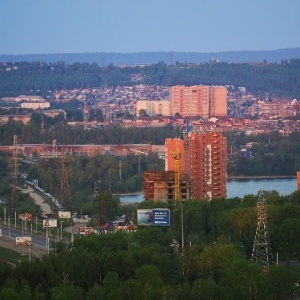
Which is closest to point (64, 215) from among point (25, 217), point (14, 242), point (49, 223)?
point (25, 217)

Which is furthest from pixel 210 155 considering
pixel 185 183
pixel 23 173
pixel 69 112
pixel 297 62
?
pixel 297 62

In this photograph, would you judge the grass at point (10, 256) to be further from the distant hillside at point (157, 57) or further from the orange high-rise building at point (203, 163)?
the distant hillside at point (157, 57)

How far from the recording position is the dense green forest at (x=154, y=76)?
110 m

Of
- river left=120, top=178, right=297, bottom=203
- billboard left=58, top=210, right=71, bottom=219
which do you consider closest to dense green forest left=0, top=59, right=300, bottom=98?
river left=120, top=178, right=297, bottom=203

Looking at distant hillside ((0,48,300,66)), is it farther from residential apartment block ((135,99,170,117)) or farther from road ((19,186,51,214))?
road ((19,186,51,214))

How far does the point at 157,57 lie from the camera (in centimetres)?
16675

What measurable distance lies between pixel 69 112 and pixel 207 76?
35.1 m

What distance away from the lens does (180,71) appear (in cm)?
11794

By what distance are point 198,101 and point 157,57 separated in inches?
2826

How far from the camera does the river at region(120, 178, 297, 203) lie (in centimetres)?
4670

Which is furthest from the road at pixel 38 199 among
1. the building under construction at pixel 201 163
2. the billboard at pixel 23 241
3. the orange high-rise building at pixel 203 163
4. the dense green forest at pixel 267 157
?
the dense green forest at pixel 267 157

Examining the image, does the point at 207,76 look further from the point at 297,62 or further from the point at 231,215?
the point at 231,215

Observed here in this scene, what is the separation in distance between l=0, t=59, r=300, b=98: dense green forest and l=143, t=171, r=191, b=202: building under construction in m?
67.1

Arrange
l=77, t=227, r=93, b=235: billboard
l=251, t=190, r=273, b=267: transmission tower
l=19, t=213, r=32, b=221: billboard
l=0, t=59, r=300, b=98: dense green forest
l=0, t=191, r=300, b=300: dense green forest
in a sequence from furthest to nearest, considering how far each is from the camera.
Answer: l=0, t=59, r=300, b=98: dense green forest → l=19, t=213, r=32, b=221: billboard → l=77, t=227, r=93, b=235: billboard → l=251, t=190, r=273, b=267: transmission tower → l=0, t=191, r=300, b=300: dense green forest
